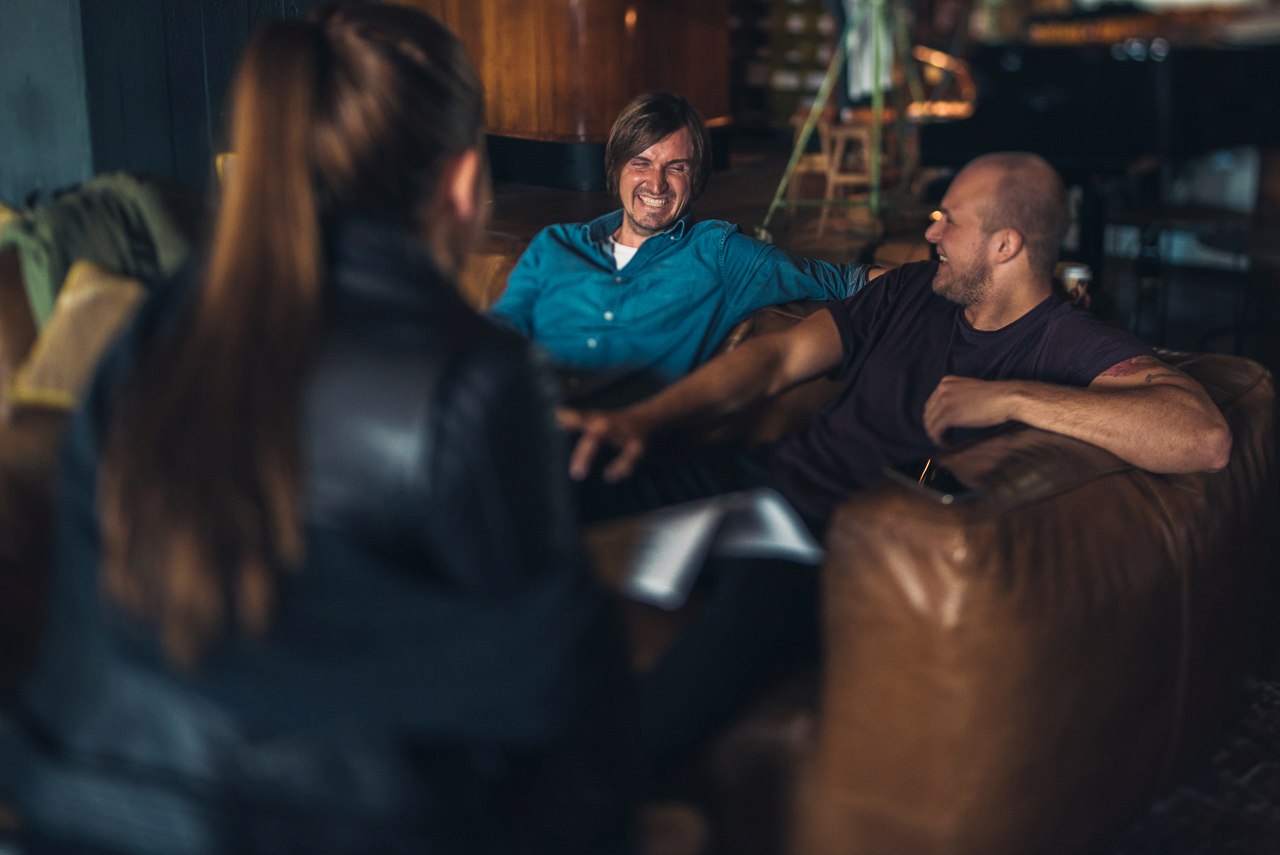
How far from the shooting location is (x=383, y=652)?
43.9 inches

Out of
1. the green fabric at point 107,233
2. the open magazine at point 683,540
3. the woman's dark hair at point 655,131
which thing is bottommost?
the open magazine at point 683,540

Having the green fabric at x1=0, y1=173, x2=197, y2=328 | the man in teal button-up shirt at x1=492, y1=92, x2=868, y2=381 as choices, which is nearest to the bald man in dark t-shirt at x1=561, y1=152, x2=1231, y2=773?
the man in teal button-up shirt at x1=492, y1=92, x2=868, y2=381

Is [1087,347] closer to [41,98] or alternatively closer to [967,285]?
[967,285]

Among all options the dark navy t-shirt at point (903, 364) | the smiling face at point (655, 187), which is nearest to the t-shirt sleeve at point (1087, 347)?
the dark navy t-shirt at point (903, 364)

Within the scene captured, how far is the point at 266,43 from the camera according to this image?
1.16 meters

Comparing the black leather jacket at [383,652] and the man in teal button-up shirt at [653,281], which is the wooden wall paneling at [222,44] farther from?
the black leather jacket at [383,652]

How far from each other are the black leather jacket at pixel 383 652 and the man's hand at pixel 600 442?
0.54m

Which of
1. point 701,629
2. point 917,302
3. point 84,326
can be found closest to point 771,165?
point 917,302

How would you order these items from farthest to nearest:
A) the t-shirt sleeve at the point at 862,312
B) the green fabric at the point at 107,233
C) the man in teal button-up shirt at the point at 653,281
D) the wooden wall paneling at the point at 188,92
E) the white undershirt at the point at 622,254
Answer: the wooden wall paneling at the point at 188,92
the white undershirt at the point at 622,254
the man in teal button-up shirt at the point at 653,281
the green fabric at the point at 107,233
the t-shirt sleeve at the point at 862,312

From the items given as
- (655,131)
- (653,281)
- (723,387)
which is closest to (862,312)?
(723,387)

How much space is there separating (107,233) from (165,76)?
98 centimetres

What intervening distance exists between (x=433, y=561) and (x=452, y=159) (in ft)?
1.28

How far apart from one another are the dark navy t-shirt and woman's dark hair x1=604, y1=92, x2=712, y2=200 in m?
0.60

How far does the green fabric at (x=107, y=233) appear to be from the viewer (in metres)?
2.58
